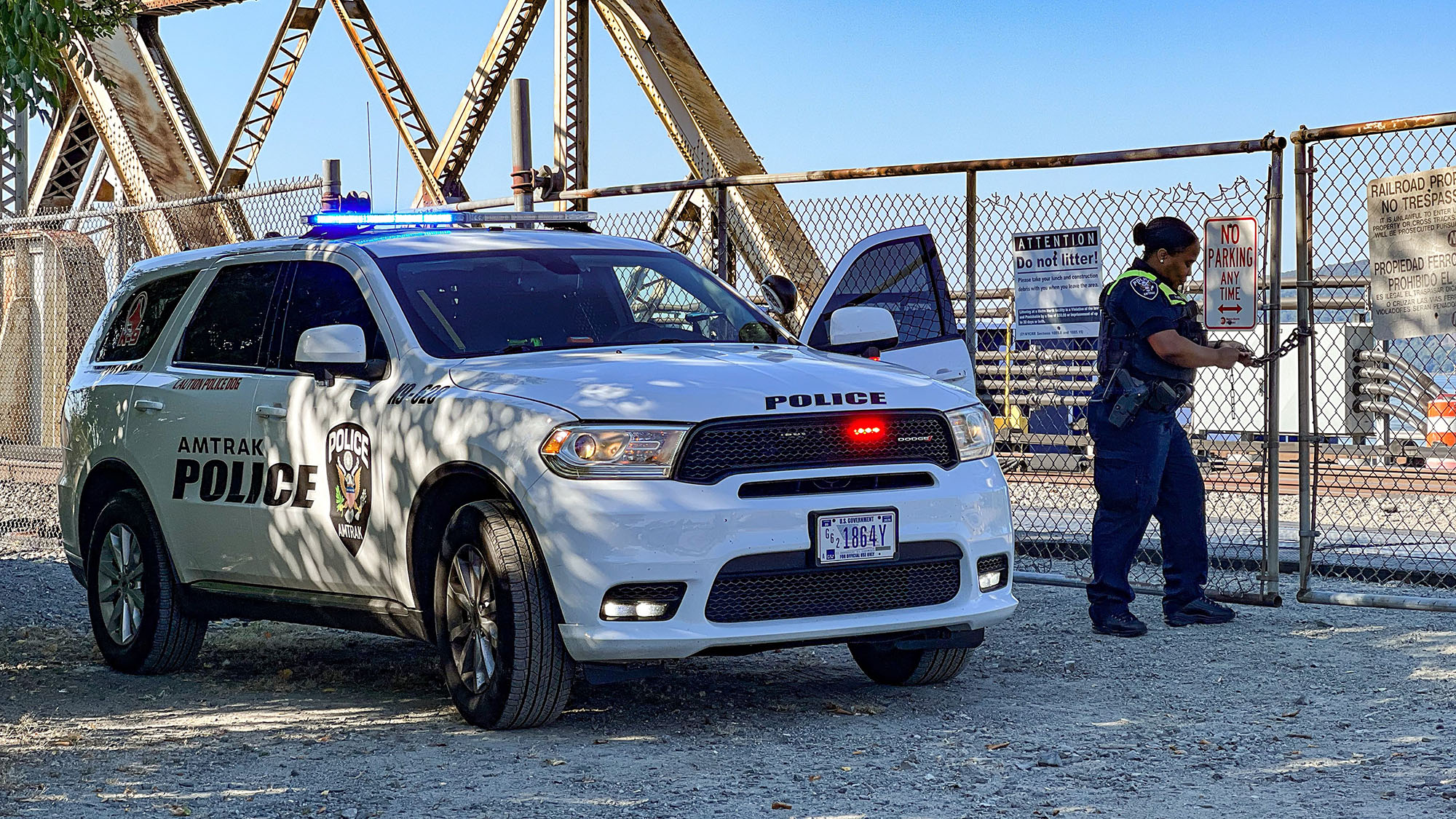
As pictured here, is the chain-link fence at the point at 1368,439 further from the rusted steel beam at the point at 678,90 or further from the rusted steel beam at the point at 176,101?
the rusted steel beam at the point at 176,101

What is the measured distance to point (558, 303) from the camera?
22.2 feet

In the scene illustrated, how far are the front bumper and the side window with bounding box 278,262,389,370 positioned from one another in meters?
1.41

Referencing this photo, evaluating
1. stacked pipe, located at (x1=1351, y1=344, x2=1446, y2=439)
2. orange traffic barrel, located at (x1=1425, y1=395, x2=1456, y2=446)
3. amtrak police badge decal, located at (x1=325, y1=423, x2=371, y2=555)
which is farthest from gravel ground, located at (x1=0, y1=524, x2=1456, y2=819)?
stacked pipe, located at (x1=1351, y1=344, x2=1446, y2=439)

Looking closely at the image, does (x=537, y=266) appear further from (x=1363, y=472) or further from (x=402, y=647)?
(x=1363, y=472)

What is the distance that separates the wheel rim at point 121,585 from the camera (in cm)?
756

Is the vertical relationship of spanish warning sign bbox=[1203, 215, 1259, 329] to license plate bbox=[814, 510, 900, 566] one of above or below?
above

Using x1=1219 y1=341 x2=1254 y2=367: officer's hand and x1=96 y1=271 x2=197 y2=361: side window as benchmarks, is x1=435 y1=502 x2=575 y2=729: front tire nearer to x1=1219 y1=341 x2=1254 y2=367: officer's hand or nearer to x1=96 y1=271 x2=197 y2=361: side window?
x1=96 y1=271 x2=197 y2=361: side window

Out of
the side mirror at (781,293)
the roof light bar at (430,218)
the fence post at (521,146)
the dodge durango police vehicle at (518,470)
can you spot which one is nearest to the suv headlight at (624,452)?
the dodge durango police vehicle at (518,470)

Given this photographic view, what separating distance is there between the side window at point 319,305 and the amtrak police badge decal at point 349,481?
0.36 metres

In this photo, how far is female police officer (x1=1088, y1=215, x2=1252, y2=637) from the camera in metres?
7.70

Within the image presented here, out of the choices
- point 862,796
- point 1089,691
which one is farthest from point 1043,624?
point 862,796

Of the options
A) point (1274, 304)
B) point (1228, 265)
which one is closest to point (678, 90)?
point (1228, 265)

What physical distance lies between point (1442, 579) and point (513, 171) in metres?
6.35

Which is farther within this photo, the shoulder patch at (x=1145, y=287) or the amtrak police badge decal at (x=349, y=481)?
the shoulder patch at (x=1145, y=287)
